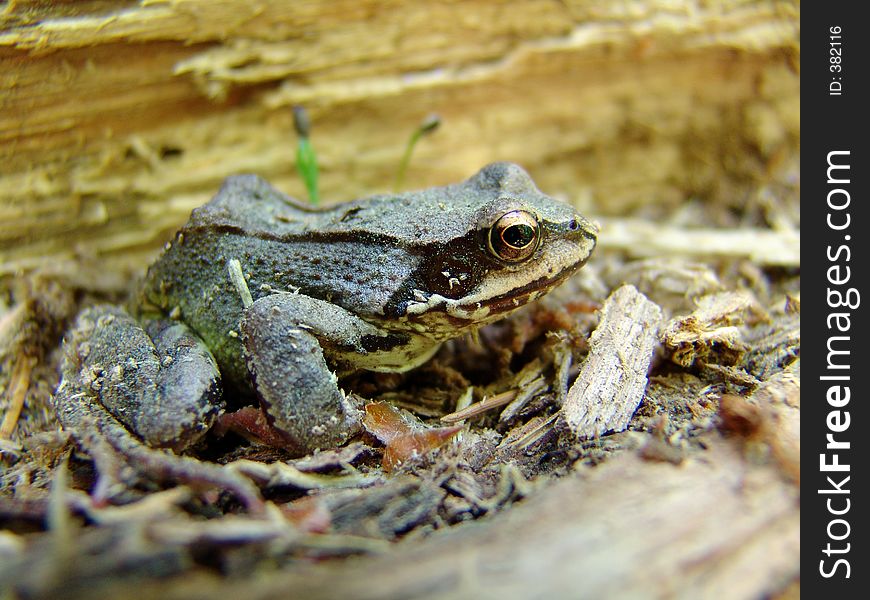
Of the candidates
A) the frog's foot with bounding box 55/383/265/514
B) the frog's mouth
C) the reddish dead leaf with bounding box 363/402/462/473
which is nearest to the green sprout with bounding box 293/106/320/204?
the frog's mouth

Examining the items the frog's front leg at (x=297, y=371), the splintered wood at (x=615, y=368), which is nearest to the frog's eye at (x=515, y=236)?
the splintered wood at (x=615, y=368)

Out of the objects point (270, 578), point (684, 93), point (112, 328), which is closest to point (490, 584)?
point (270, 578)

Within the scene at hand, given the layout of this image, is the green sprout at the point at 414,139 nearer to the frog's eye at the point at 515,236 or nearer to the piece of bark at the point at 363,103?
the piece of bark at the point at 363,103

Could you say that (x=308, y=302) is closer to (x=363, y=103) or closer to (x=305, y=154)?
(x=305, y=154)

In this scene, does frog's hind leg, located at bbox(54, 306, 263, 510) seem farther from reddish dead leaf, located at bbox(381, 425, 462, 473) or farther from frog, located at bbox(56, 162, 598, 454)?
reddish dead leaf, located at bbox(381, 425, 462, 473)

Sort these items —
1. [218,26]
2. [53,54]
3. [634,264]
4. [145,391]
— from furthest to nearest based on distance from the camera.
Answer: [634,264] < [218,26] < [53,54] < [145,391]

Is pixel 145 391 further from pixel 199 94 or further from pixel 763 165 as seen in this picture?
pixel 763 165
